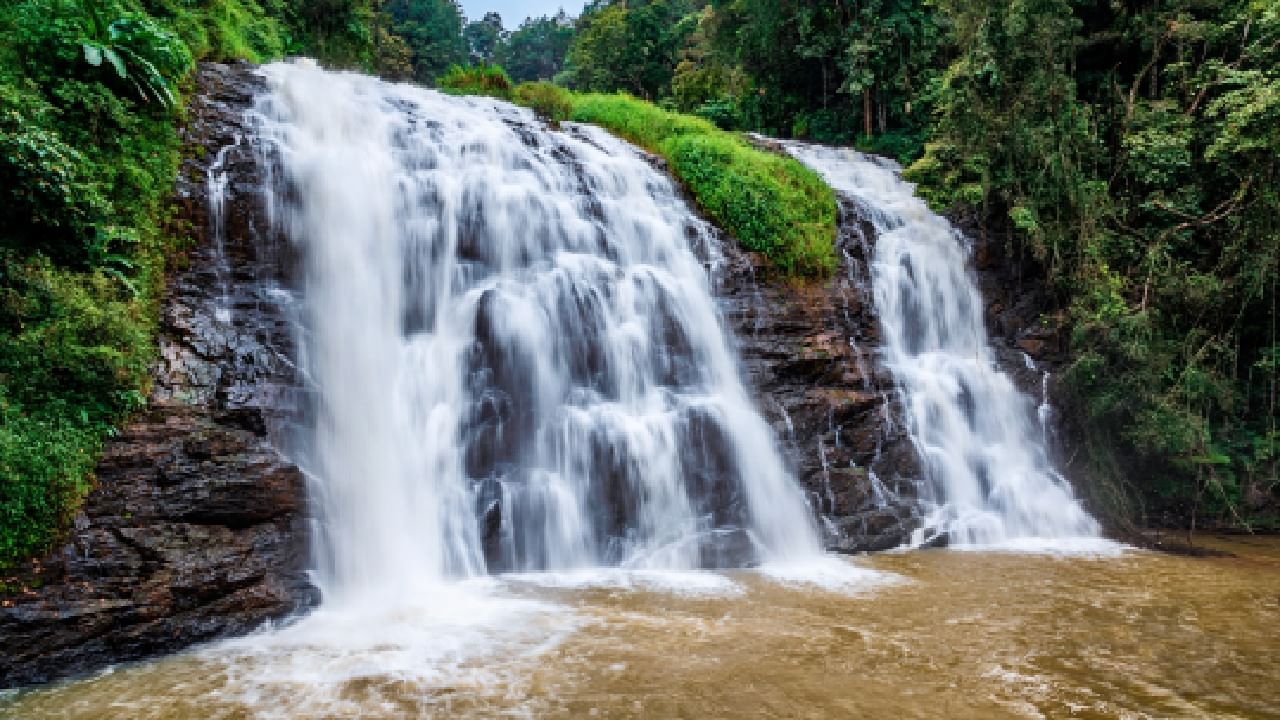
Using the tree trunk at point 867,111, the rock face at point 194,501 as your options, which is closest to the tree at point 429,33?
the tree trunk at point 867,111

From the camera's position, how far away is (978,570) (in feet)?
24.1

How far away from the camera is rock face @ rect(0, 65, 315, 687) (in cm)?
461

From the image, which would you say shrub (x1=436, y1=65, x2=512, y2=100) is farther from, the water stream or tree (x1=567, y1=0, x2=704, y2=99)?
tree (x1=567, y1=0, x2=704, y2=99)

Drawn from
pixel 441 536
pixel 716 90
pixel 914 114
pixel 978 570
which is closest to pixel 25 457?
pixel 441 536

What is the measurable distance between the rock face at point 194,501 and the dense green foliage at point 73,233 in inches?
8.9

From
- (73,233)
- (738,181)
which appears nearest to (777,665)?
(73,233)

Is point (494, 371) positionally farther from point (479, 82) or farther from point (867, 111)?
point (867, 111)

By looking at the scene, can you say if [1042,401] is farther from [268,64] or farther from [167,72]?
[268,64]

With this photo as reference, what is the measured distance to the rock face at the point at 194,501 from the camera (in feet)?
15.1

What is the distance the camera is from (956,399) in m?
10.3

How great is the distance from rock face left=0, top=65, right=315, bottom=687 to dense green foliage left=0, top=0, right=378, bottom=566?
23 cm

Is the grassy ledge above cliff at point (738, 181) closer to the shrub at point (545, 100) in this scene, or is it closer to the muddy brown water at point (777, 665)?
the shrub at point (545, 100)

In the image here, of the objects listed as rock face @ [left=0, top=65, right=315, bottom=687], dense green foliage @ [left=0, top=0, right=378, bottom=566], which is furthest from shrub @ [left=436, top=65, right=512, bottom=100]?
rock face @ [left=0, top=65, right=315, bottom=687]

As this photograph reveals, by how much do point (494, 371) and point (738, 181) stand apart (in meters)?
5.36
